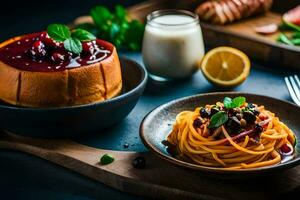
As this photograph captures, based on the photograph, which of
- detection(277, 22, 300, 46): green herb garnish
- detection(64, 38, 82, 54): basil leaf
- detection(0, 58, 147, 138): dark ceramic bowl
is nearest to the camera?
detection(0, 58, 147, 138): dark ceramic bowl

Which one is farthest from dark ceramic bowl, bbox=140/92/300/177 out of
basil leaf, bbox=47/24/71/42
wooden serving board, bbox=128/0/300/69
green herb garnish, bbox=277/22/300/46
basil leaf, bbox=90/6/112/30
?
basil leaf, bbox=90/6/112/30

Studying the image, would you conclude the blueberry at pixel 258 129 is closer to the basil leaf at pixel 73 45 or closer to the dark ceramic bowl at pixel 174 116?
the dark ceramic bowl at pixel 174 116

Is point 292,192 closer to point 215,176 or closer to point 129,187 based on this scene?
point 215,176

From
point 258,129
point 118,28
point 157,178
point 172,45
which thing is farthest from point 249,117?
point 118,28

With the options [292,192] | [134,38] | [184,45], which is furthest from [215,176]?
[134,38]

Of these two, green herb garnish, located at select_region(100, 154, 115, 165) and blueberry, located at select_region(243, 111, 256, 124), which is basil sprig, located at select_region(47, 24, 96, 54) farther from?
blueberry, located at select_region(243, 111, 256, 124)

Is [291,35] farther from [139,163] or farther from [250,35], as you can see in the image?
[139,163]

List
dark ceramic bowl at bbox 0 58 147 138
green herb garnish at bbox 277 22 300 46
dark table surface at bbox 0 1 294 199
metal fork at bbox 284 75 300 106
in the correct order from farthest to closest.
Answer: green herb garnish at bbox 277 22 300 46 → metal fork at bbox 284 75 300 106 → dark ceramic bowl at bbox 0 58 147 138 → dark table surface at bbox 0 1 294 199
